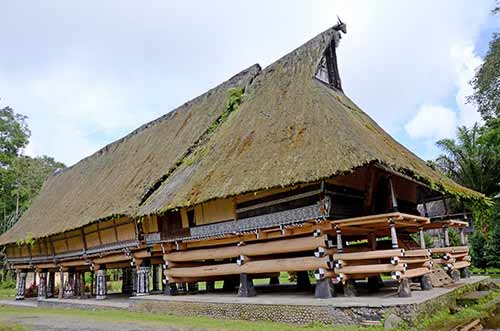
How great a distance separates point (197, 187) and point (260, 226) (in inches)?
85.8

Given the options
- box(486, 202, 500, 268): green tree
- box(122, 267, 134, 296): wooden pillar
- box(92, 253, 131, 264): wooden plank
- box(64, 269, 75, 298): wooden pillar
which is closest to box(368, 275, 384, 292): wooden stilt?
box(92, 253, 131, 264): wooden plank

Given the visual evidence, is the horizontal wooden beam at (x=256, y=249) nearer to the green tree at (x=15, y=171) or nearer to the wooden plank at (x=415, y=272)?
the wooden plank at (x=415, y=272)

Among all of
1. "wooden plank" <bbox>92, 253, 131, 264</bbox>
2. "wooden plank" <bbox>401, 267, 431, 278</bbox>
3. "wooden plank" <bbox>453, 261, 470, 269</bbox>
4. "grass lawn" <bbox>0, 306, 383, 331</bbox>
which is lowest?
"grass lawn" <bbox>0, 306, 383, 331</bbox>

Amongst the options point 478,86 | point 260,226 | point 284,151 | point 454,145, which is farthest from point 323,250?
point 454,145

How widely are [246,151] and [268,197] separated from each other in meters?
1.68

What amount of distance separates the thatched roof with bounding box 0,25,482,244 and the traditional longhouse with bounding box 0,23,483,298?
0.16 feet

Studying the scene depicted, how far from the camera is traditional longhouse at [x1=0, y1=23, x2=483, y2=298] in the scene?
9094 mm

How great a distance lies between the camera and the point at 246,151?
11305 millimetres

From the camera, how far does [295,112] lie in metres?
11.2

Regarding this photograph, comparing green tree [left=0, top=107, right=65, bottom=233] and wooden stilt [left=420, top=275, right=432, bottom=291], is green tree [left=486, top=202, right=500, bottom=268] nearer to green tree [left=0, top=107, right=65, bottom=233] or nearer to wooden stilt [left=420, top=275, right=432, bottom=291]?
wooden stilt [left=420, top=275, right=432, bottom=291]

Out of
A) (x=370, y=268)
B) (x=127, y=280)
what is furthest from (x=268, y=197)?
(x=127, y=280)

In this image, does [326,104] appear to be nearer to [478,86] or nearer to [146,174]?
[146,174]

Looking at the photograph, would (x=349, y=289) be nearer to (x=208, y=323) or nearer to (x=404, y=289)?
(x=404, y=289)

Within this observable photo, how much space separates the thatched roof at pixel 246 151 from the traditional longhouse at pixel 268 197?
0.05 meters
